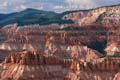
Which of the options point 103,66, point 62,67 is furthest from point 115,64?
point 62,67

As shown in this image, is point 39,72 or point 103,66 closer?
point 39,72

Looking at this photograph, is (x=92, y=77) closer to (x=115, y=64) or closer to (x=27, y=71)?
(x=115, y=64)

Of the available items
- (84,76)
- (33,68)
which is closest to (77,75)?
(84,76)

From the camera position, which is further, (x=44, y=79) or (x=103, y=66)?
(x=103, y=66)

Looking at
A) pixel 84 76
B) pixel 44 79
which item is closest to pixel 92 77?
pixel 84 76

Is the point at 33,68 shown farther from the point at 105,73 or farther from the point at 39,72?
the point at 105,73

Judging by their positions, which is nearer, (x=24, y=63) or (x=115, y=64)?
(x=24, y=63)

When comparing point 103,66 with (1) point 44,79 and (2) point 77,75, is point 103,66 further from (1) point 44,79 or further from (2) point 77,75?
(1) point 44,79
